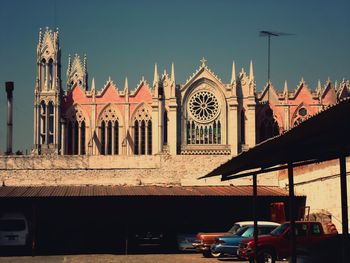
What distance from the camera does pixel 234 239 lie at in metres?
26.3

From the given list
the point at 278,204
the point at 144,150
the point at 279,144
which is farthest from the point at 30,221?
the point at 144,150

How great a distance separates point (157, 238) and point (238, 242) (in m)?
10.9

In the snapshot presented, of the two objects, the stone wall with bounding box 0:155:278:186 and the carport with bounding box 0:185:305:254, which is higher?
the stone wall with bounding box 0:155:278:186

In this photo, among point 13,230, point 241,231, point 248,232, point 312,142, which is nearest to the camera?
point 312,142

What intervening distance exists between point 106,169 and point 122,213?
13.5m

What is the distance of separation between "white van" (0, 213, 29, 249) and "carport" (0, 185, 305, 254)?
1304mm

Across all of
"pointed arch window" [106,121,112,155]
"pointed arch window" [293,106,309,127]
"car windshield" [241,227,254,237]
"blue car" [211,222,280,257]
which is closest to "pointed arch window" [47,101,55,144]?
"pointed arch window" [106,121,112,155]

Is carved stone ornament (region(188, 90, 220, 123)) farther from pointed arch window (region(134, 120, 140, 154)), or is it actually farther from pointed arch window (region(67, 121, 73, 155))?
pointed arch window (region(67, 121, 73, 155))

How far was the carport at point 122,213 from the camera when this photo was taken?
3712cm

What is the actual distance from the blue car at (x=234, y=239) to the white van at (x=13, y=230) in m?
12.0

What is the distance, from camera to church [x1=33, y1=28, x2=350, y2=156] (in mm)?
72938

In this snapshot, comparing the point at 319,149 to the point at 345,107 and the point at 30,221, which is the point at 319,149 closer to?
the point at 345,107

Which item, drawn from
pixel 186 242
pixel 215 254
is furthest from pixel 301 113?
pixel 215 254

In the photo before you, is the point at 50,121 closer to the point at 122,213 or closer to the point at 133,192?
the point at 122,213
